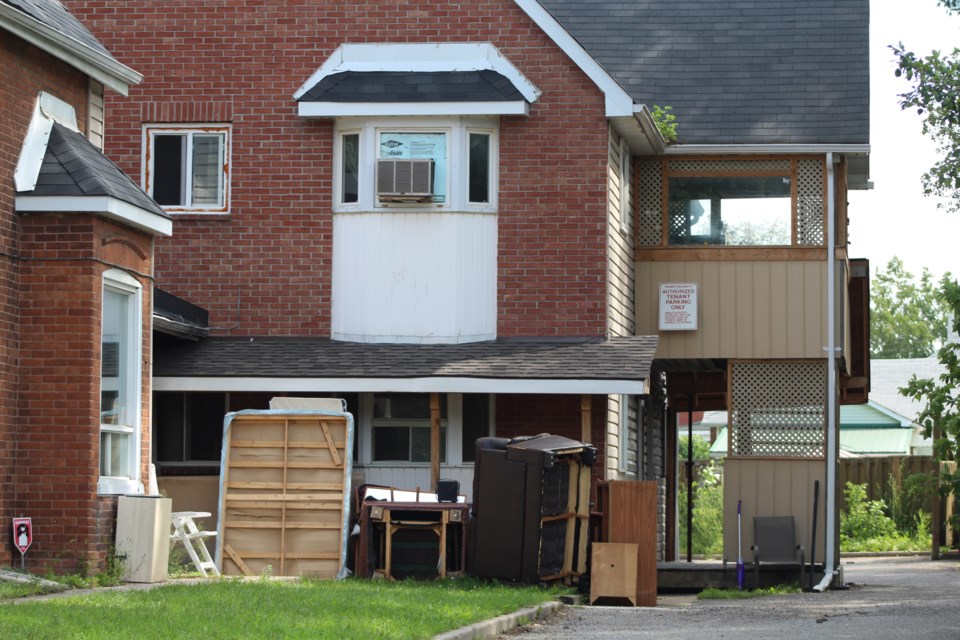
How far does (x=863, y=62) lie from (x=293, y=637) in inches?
578

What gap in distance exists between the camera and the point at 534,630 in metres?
12.8

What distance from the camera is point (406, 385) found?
18.2m

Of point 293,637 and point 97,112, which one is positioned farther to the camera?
point 97,112

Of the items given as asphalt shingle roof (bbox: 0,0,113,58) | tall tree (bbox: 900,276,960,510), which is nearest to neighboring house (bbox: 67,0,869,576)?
tall tree (bbox: 900,276,960,510)

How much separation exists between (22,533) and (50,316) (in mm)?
1985

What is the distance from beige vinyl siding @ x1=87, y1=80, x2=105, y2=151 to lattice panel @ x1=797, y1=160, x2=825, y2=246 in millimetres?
A: 9474

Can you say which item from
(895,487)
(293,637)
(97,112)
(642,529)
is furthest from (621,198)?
(895,487)

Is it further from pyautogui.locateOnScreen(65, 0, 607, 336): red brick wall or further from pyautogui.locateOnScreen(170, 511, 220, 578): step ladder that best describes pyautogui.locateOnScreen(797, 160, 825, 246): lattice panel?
pyautogui.locateOnScreen(170, 511, 220, 578): step ladder

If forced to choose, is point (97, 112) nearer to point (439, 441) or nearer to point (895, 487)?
point (439, 441)

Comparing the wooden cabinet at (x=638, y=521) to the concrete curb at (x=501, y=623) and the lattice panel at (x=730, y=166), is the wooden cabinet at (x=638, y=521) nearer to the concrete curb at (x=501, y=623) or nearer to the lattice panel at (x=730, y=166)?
the concrete curb at (x=501, y=623)

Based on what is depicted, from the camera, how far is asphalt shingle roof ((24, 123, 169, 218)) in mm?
14805

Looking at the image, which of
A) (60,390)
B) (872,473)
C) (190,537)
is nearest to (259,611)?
(60,390)

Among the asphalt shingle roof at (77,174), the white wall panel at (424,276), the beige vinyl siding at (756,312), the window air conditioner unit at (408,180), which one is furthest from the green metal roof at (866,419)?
the asphalt shingle roof at (77,174)

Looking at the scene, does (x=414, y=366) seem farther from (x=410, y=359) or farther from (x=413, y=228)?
(x=413, y=228)
